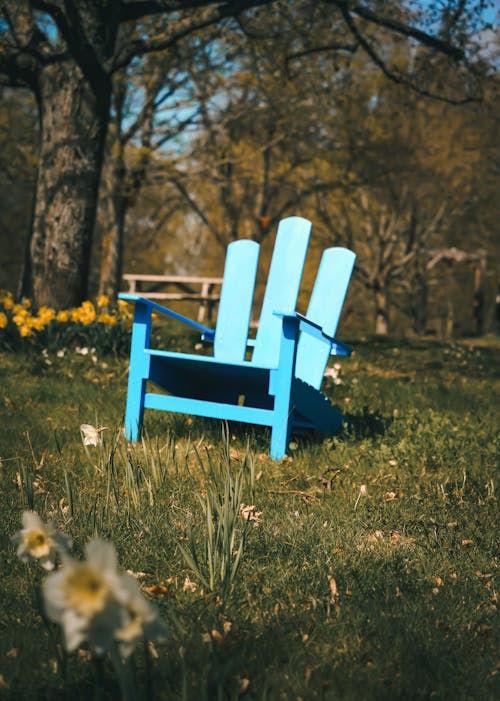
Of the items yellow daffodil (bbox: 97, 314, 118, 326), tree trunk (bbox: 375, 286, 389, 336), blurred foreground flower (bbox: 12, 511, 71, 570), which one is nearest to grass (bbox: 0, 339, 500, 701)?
blurred foreground flower (bbox: 12, 511, 71, 570)

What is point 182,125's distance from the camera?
16406 mm

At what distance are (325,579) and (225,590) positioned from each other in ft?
1.19

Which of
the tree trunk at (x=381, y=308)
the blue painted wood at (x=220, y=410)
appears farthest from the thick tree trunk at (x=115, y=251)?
the blue painted wood at (x=220, y=410)

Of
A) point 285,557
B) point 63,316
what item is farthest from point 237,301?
point 63,316

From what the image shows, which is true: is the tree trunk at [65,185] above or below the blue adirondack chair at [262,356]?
above

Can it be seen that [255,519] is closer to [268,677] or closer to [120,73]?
[268,677]

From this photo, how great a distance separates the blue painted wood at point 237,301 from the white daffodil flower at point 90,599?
342cm

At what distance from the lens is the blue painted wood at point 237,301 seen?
14.6 feet

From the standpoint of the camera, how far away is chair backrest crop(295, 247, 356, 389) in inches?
177

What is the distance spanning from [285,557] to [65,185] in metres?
5.85

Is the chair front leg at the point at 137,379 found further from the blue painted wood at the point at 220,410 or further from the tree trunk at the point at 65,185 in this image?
the tree trunk at the point at 65,185

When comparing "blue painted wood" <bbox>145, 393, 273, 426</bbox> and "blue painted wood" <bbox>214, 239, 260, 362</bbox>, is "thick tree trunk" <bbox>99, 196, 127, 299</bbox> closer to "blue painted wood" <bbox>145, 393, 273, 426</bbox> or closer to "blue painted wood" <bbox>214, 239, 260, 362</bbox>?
"blue painted wood" <bbox>214, 239, 260, 362</bbox>

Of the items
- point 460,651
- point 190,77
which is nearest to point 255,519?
point 460,651

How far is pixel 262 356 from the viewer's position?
15.2ft
